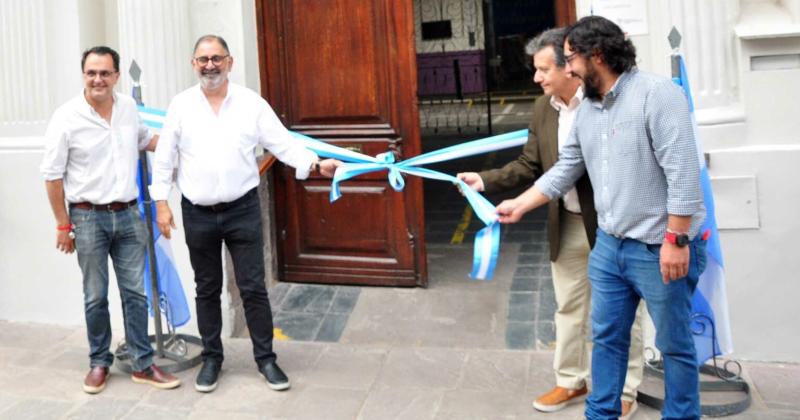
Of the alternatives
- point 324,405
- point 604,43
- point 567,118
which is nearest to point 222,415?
point 324,405

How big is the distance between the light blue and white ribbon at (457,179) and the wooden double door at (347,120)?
0.97 m

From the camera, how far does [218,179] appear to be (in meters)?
5.11

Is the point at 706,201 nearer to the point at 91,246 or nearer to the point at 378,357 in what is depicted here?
the point at 378,357

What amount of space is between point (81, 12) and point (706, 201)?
443 centimetres

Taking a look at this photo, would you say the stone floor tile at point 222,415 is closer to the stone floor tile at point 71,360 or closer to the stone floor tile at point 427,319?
the stone floor tile at point 71,360

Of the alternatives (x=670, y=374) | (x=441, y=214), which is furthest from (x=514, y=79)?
(x=670, y=374)

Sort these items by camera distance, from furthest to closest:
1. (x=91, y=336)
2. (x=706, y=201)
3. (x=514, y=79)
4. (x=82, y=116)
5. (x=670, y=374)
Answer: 1. (x=514, y=79)
2. (x=91, y=336)
3. (x=82, y=116)
4. (x=706, y=201)
5. (x=670, y=374)

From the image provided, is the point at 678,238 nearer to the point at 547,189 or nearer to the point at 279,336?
the point at 547,189

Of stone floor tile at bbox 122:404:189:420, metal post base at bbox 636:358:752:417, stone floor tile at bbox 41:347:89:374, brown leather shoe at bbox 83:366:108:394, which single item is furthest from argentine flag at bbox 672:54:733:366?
stone floor tile at bbox 41:347:89:374

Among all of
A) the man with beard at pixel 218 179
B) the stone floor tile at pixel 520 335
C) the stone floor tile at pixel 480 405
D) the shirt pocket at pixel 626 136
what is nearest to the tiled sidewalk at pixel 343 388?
the stone floor tile at pixel 480 405

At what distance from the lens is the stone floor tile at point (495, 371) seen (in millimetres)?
5293

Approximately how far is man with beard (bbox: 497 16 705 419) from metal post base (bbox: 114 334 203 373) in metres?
2.82

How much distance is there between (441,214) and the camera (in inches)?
375

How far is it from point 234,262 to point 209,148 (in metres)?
0.71
